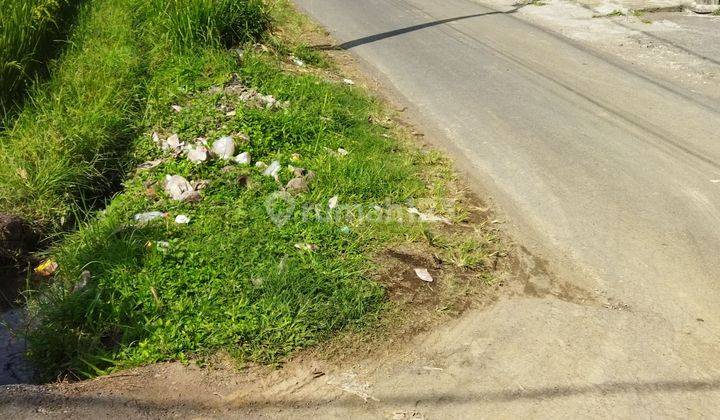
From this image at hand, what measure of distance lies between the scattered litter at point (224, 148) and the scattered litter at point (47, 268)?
1451 mm

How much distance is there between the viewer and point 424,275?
3990mm

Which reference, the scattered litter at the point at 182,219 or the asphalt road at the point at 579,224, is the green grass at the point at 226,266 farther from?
the asphalt road at the point at 579,224

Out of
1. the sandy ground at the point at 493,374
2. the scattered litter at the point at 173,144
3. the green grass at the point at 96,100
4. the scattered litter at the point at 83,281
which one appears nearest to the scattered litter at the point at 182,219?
the scattered litter at the point at 83,281

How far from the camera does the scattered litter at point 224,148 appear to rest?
5206 millimetres

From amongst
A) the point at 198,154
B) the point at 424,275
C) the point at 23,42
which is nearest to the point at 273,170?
the point at 198,154

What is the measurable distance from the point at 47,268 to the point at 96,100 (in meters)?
2.01

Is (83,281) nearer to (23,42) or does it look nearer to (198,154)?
(198,154)

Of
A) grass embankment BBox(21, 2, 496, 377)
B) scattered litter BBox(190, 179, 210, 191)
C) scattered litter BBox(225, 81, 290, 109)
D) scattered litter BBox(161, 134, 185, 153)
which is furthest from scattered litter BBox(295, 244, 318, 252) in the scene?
scattered litter BBox(225, 81, 290, 109)

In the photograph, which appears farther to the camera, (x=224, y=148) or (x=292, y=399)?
(x=224, y=148)

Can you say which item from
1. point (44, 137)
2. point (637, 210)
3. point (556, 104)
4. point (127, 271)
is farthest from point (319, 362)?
point (556, 104)

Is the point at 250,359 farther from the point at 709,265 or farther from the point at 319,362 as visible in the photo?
the point at 709,265

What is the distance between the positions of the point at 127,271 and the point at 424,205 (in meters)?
2.11

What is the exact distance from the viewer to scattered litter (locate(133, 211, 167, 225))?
14.4 ft

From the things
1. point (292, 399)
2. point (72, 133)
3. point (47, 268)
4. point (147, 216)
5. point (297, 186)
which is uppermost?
point (72, 133)
